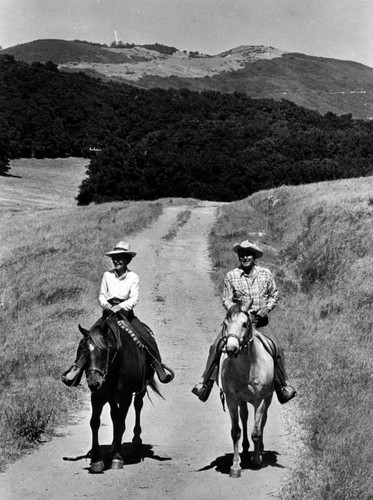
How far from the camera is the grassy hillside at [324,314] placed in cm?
940

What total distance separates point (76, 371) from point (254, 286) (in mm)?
2627

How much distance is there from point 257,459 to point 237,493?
78 cm

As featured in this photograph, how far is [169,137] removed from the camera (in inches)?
3447

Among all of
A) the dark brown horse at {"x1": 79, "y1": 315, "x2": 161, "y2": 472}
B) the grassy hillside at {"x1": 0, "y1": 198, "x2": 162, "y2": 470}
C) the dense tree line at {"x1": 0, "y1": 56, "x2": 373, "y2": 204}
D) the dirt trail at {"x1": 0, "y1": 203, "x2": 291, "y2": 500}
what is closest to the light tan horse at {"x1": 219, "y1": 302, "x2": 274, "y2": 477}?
the dirt trail at {"x1": 0, "y1": 203, "x2": 291, "y2": 500}

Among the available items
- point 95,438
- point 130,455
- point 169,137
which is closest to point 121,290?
point 95,438

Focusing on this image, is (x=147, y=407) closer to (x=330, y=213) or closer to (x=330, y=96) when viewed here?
(x=330, y=213)

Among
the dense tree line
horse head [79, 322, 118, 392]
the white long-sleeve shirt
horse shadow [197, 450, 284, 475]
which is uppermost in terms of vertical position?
the dense tree line

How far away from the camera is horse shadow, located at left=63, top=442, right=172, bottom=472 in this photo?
9.79 m

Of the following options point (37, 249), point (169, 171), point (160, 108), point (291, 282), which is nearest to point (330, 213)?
point (291, 282)

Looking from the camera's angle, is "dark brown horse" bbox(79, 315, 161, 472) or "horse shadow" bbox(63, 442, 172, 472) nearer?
"dark brown horse" bbox(79, 315, 161, 472)

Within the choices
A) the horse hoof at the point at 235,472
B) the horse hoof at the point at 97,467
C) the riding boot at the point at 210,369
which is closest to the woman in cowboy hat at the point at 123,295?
the riding boot at the point at 210,369

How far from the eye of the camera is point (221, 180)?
71250 millimetres

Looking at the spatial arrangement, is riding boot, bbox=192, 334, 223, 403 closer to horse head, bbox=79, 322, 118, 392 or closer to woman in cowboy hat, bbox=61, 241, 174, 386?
woman in cowboy hat, bbox=61, 241, 174, 386

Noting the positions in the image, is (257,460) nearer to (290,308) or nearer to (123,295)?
(123,295)
